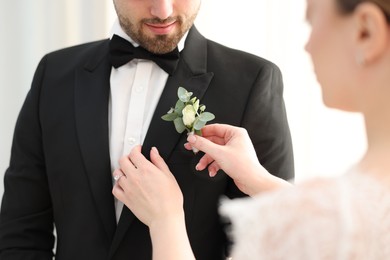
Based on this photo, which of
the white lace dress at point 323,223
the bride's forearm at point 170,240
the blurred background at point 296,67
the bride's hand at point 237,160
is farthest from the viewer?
the blurred background at point 296,67

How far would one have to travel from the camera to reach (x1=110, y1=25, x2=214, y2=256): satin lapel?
58.2 inches

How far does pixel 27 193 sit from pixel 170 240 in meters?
0.59

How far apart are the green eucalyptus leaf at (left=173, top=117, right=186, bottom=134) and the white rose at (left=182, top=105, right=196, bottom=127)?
2 cm

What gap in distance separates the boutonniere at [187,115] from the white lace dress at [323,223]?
569mm

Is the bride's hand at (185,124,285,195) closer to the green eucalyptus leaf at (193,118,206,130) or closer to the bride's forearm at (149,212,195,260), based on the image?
the green eucalyptus leaf at (193,118,206,130)

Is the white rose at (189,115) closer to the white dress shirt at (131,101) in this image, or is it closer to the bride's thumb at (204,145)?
the bride's thumb at (204,145)

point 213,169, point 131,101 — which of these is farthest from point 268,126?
point 131,101

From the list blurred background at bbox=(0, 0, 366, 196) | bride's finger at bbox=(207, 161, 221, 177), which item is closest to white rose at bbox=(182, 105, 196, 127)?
bride's finger at bbox=(207, 161, 221, 177)

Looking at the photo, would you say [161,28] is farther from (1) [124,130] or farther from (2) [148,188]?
(2) [148,188]

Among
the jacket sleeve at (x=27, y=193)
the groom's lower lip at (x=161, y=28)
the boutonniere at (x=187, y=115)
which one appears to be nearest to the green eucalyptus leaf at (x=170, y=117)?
the boutonniere at (x=187, y=115)

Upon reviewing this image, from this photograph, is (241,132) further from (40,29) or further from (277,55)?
(40,29)

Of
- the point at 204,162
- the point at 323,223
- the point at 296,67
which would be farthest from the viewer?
the point at 296,67

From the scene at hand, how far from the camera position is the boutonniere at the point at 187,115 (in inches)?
53.9

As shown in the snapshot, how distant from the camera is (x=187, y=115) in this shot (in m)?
1.38
